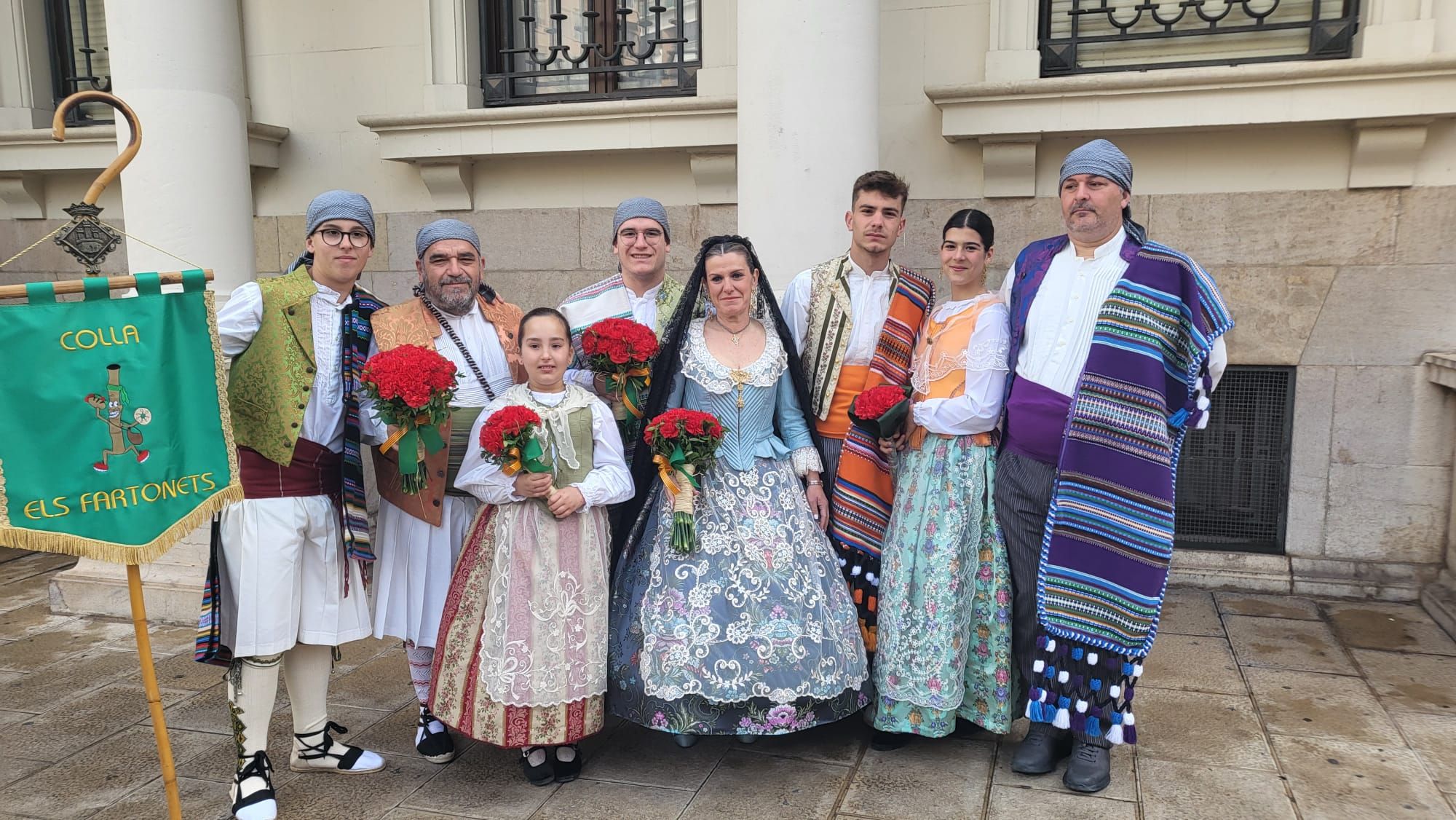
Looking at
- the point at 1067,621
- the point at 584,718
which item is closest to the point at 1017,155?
the point at 1067,621

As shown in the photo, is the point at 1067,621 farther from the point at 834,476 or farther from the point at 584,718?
the point at 584,718

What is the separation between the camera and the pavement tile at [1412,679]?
3.85 metres

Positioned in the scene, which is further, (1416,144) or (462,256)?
(1416,144)

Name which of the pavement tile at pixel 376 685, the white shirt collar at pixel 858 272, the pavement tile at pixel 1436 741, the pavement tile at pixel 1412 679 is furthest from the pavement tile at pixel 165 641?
the pavement tile at pixel 1412 679

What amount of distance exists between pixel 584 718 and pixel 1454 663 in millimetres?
3707

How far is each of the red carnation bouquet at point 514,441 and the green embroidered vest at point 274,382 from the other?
23.0 inches

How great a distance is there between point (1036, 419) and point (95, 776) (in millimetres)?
3342

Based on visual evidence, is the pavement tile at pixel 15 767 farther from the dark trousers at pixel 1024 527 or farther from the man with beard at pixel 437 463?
the dark trousers at pixel 1024 527

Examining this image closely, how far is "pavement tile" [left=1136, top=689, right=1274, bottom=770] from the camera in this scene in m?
3.39

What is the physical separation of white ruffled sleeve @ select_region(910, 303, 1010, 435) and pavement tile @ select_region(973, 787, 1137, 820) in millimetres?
1150

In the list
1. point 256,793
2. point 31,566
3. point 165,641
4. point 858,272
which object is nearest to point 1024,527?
point 858,272

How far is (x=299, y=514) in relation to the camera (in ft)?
10.2

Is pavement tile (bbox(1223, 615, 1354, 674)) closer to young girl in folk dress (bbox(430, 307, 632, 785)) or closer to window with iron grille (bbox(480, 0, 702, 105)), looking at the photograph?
young girl in folk dress (bbox(430, 307, 632, 785))

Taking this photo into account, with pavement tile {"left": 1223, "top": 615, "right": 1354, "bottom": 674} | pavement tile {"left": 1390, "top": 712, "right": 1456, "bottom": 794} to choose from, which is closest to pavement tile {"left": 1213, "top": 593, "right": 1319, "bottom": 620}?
pavement tile {"left": 1223, "top": 615, "right": 1354, "bottom": 674}
